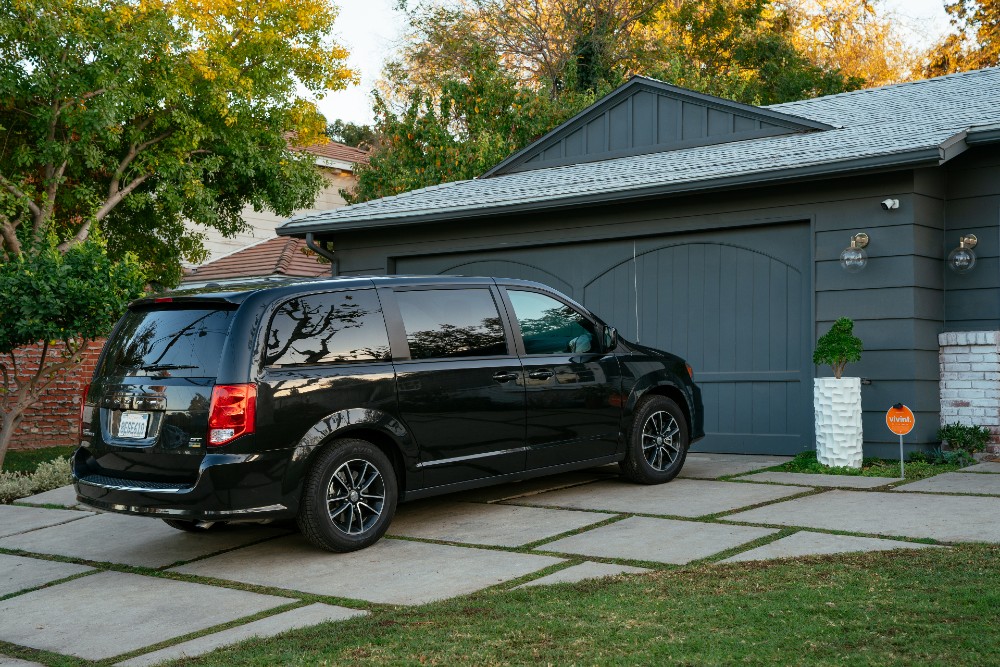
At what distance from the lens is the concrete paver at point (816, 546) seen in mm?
5668

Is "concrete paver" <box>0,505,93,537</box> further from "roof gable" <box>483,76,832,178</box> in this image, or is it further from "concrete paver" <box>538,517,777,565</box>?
"roof gable" <box>483,76,832,178</box>

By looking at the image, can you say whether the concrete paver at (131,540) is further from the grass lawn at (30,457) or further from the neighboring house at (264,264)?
the neighboring house at (264,264)

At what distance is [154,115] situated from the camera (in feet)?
56.4

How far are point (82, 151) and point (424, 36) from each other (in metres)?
16.8

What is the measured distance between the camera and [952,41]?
98.6 feet

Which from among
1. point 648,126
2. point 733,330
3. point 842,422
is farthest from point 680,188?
point 648,126

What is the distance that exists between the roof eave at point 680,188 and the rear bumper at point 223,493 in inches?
232

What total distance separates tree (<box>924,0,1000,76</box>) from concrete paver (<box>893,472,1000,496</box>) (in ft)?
75.0

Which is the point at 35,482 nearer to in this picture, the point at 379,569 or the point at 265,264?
the point at 379,569

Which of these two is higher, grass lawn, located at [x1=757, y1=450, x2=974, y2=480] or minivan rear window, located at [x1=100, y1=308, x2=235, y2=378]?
minivan rear window, located at [x1=100, y1=308, x2=235, y2=378]

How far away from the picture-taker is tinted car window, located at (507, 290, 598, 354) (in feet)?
25.0

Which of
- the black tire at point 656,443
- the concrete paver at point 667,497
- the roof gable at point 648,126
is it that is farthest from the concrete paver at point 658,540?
the roof gable at point 648,126

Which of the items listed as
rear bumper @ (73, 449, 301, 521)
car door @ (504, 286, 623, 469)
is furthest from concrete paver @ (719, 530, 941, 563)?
rear bumper @ (73, 449, 301, 521)

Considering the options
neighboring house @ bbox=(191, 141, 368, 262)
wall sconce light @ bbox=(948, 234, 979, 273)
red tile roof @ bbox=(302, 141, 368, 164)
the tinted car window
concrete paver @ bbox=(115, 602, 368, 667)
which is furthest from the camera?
red tile roof @ bbox=(302, 141, 368, 164)
